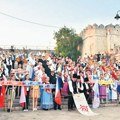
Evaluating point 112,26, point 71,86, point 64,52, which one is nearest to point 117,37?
point 112,26

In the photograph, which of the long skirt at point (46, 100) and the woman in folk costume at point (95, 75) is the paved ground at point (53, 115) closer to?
the long skirt at point (46, 100)

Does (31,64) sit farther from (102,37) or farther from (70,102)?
(102,37)

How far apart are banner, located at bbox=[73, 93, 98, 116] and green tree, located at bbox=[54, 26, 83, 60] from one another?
132ft

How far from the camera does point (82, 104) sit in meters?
11.9

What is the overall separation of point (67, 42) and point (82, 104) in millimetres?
41833

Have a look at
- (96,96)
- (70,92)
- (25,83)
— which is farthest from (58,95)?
(96,96)

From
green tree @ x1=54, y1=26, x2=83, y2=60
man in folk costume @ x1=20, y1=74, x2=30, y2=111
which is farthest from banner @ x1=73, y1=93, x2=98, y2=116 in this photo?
green tree @ x1=54, y1=26, x2=83, y2=60

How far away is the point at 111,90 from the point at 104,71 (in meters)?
1.91

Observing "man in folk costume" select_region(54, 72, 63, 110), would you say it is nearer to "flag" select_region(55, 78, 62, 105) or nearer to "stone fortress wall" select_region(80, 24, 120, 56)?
"flag" select_region(55, 78, 62, 105)

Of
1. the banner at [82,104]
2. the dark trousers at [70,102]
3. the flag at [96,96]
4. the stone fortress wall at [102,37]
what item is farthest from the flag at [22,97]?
the stone fortress wall at [102,37]

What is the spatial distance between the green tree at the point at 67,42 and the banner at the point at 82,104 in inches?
1580

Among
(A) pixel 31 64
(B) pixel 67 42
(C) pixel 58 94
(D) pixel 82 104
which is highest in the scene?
(B) pixel 67 42

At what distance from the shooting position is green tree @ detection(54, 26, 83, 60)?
52.6 metres

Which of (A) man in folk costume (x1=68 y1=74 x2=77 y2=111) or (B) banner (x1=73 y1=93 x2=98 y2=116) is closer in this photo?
(B) banner (x1=73 y1=93 x2=98 y2=116)
